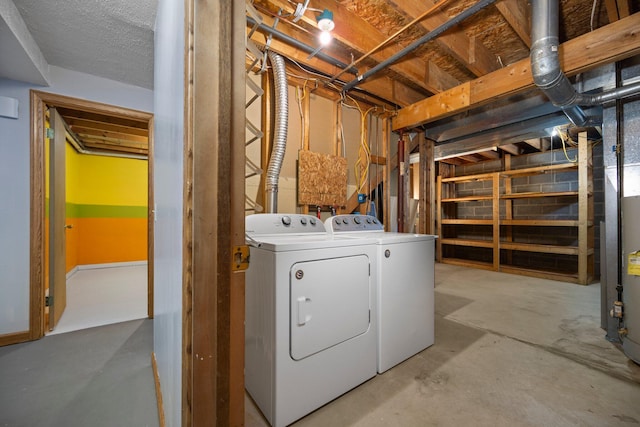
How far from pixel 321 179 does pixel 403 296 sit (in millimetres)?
1507

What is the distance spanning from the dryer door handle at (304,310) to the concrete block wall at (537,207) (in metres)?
5.02

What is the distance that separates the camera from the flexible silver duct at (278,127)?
2.28 m

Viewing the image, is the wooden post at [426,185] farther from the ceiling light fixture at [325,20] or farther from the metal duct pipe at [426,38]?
the ceiling light fixture at [325,20]

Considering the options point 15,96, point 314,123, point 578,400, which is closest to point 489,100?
point 314,123

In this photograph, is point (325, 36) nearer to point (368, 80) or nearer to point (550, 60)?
point (368, 80)

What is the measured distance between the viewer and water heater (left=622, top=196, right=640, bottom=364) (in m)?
1.72

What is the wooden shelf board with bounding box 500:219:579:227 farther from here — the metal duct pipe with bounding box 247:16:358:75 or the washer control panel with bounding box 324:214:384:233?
the metal duct pipe with bounding box 247:16:358:75

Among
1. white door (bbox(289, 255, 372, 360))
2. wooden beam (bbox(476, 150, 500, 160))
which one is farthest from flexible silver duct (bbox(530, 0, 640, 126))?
wooden beam (bbox(476, 150, 500, 160))

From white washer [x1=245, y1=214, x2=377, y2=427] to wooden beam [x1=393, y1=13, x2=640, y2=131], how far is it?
2.23m

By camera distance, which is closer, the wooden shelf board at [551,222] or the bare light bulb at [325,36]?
the bare light bulb at [325,36]

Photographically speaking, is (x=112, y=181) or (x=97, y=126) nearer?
(x=97, y=126)

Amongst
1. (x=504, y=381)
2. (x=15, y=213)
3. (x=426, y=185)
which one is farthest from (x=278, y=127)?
(x=426, y=185)

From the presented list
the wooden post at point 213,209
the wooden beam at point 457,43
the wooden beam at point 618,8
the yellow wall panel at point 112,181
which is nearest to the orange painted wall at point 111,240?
the yellow wall panel at point 112,181

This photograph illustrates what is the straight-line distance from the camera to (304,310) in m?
1.28
